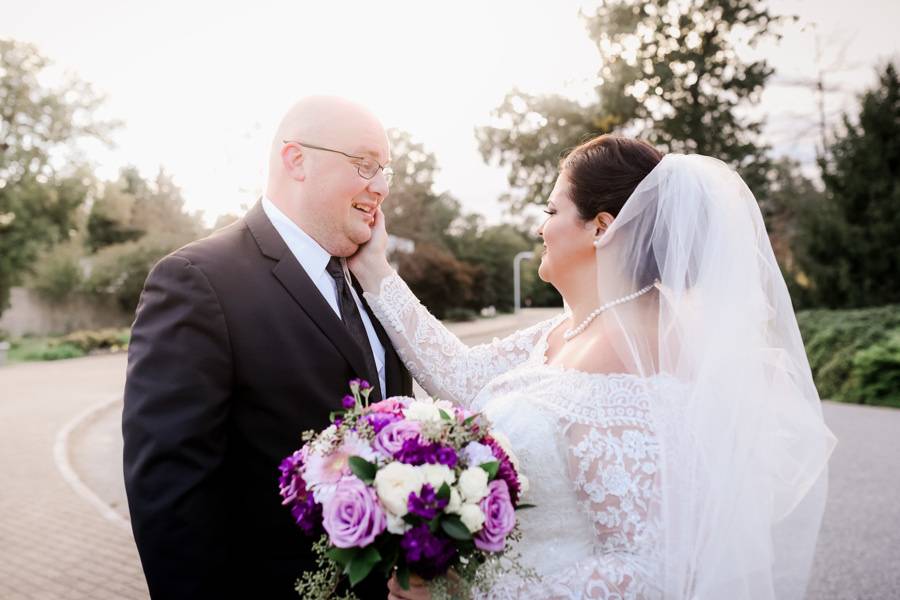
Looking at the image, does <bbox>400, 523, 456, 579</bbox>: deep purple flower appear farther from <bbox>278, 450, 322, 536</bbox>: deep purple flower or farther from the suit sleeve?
the suit sleeve

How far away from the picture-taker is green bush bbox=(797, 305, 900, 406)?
1386cm

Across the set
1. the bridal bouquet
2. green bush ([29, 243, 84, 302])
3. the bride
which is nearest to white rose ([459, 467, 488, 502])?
Answer: the bridal bouquet

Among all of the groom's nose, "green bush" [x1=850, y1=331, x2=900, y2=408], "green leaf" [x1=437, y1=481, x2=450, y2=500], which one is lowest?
"green bush" [x1=850, y1=331, x2=900, y2=408]

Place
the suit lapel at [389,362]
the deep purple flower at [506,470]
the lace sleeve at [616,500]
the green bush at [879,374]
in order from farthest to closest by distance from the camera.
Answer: the green bush at [879,374], the suit lapel at [389,362], the lace sleeve at [616,500], the deep purple flower at [506,470]

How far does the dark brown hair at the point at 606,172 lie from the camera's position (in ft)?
8.94

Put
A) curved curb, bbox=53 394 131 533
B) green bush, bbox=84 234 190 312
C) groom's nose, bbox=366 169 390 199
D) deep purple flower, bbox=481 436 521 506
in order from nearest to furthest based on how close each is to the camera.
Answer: deep purple flower, bbox=481 436 521 506 → groom's nose, bbox=366 169 390 199 → curved curb, bbox=53 394 131 533 → green bush, bbox=84 234 190 312

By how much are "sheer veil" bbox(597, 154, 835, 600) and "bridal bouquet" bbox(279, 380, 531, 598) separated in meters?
0.77

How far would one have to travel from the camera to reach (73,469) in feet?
31.6

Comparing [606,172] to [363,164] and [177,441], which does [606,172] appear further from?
[177,441]

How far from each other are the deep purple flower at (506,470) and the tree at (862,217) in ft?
65.5

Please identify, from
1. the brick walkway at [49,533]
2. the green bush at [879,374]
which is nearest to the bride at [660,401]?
the brick walkway at [49,533]

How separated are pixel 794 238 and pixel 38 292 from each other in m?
31.1

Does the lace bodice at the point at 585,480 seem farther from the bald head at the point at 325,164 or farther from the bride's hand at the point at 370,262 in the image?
the bald head at the point at 325,164

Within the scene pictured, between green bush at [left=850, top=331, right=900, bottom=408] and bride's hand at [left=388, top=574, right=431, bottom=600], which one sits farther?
green bush at [left=850, top=331, right=900, bottom=408]
